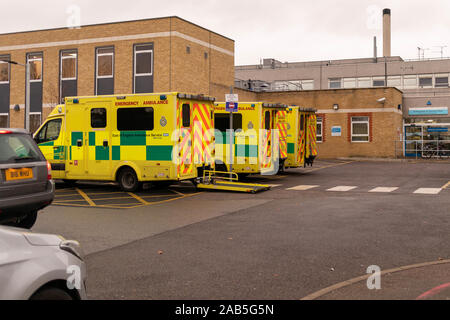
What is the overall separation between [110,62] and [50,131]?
14659 mm

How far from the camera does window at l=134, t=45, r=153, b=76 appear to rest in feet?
96.1

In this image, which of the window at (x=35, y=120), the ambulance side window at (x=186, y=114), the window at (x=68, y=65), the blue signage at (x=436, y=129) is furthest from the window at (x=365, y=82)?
the ambulance side window at (x=186, y=114)

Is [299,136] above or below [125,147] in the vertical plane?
above

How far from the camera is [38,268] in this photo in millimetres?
3408

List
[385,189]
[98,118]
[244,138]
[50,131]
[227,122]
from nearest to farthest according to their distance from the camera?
[98,118] → [385,189] → [50,131] → [244,138] → [227,122]

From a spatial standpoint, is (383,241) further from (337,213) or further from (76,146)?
(76,146)

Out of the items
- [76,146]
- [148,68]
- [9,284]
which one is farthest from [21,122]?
[9,284]

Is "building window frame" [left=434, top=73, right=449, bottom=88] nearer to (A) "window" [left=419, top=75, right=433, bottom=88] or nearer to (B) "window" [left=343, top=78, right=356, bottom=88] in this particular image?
(A) "window" [left=419, top=75, right=433, bottom=88]

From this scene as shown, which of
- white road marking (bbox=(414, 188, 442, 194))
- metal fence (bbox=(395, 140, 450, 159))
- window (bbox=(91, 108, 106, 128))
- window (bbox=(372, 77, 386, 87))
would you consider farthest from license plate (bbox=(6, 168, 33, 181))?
window (bbox=(372, 77, 386, 87))

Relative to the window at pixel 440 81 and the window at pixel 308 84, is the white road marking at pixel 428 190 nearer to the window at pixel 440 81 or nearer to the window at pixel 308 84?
the window at pixel 308 84

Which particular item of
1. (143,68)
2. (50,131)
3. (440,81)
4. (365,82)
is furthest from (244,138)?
(440,81)

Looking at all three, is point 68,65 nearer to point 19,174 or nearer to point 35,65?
point 35,65

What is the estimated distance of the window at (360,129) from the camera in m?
35.8

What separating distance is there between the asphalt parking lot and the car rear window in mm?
1415
